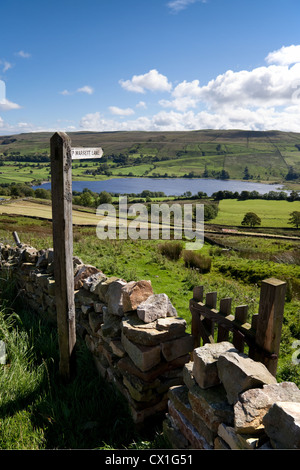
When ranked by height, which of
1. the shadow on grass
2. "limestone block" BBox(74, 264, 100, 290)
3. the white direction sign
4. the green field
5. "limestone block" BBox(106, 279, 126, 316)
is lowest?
the green field

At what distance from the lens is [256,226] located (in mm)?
47344

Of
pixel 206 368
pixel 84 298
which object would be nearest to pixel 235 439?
pixel 206 368

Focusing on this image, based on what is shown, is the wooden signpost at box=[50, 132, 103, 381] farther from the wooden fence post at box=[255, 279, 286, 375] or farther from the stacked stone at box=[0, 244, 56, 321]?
the wooden fence post at box=[255, 279, 286, 375]

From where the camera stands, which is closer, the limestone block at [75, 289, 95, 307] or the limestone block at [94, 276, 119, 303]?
the limestone block at [94, 276, 119, 303]

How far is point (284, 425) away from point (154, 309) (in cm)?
174

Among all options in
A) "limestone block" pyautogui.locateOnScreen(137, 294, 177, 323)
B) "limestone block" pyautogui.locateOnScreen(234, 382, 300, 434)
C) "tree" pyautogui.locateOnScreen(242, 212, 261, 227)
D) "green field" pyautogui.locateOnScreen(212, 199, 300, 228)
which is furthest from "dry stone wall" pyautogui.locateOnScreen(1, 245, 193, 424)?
"green field" pyautogui.locateOnScreen(212, 199, 300, 228)

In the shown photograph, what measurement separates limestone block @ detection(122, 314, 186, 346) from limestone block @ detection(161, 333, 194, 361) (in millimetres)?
53

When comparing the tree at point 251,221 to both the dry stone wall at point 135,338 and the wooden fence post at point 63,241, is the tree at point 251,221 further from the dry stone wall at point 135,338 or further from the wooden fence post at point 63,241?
the wooden fence post at point 63,241

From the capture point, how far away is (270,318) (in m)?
2.49

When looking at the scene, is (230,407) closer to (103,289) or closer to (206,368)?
(206,368)

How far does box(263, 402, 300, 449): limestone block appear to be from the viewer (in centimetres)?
148

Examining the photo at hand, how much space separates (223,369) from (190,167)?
18608 centimetres

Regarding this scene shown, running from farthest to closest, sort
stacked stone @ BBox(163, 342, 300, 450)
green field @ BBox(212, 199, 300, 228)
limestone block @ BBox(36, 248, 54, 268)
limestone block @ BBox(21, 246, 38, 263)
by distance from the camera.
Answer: green field @ BBox(212, 199, 300, 228)
limestone block @ BBox(21, 246, 38, 263)
limestone block @ BBox(36, 248, 54, 268)
stacked stone @ BBox(163, 342, 300, 450)

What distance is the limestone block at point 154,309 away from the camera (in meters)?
3.08
